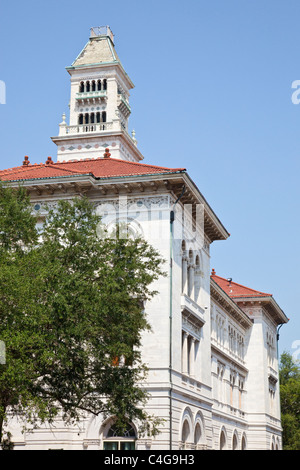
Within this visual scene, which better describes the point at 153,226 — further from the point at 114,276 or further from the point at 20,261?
the point at 20,261

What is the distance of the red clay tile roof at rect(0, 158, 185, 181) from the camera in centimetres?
3453

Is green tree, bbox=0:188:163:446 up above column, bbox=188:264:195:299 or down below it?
below

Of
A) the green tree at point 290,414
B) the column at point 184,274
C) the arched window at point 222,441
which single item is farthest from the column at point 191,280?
the green tree at point 290,414

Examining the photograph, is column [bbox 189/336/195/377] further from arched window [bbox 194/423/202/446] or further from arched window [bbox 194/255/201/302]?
arched window [bbox 194/255/201/302]

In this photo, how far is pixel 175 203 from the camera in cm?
3438

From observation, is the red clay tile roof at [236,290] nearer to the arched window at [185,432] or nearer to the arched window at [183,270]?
the arched window at [183,270]

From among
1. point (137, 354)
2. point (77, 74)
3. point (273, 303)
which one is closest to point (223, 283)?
point (273, 303)

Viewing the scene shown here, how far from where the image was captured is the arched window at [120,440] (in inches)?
1235

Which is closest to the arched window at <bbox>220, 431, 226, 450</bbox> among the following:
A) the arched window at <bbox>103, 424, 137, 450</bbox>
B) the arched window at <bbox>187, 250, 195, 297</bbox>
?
the arched window at <bbox>187, 250, 195, 297</bbox>

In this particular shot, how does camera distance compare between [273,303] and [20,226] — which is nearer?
[20,226]

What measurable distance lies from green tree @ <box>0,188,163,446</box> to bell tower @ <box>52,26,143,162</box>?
4932 centimetres

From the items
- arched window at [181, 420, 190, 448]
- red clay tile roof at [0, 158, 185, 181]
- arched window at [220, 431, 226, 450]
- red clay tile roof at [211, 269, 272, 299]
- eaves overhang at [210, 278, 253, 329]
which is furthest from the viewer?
red clay tile roof at [211, 269, 272, 299]

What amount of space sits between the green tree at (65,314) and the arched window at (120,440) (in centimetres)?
629

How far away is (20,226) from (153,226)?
996 centimetres
